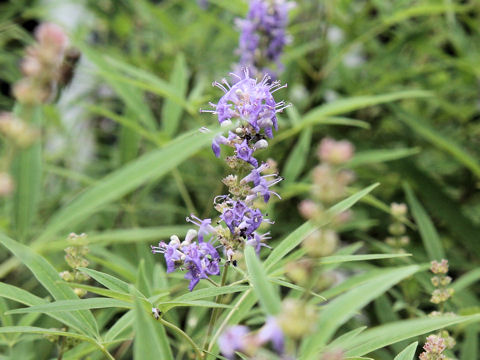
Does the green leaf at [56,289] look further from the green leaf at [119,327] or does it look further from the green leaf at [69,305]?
the green leaf at [69,305]

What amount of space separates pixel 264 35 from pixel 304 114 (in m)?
0.62

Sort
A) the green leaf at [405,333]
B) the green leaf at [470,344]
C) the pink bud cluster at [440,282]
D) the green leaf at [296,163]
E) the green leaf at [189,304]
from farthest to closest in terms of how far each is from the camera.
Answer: the green leaf at [296,163] < the green leaf at [470,344] < the pink bud cluster at [440,282] < the green leaf at [189,304] < the green leaf at [405,333]

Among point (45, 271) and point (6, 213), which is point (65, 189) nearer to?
point (6, 213)

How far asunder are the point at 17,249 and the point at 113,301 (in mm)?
214

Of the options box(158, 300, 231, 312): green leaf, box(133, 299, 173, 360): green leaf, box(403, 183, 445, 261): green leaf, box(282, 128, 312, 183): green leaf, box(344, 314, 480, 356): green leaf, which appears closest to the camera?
box(133, 299, 173, 360): green leaf

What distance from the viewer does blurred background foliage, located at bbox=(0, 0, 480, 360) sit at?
2.79 metres

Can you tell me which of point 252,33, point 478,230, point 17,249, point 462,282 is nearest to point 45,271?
point 17,249

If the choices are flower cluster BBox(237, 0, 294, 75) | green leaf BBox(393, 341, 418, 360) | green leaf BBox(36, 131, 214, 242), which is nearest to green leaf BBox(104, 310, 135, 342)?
green leaf BBox(36, 131, 214, 242)

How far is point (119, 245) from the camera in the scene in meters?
2.72

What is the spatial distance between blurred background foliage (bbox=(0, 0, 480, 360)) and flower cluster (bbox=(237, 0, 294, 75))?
0.89 ft

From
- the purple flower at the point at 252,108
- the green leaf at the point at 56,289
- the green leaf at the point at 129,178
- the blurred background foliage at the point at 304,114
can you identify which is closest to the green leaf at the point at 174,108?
the blurred background foliage at the point at 304,114

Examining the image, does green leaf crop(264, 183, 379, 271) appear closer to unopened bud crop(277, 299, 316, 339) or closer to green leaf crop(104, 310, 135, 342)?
green leaf crop(104, 310, 135, 342)

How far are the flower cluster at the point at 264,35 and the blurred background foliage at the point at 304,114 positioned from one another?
0.27 meters

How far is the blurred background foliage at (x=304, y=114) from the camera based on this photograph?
2785 mm
